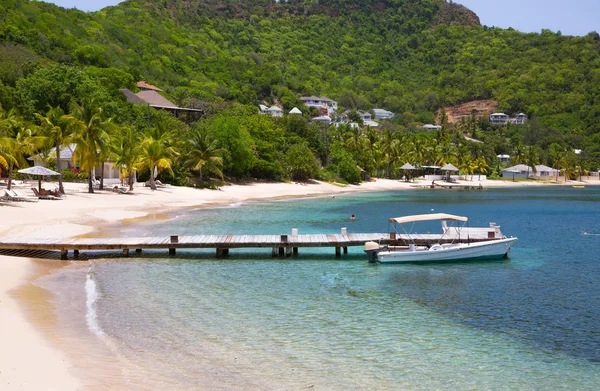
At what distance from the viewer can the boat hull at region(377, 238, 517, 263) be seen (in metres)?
26.4

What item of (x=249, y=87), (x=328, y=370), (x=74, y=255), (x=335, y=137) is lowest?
(x=328, y=370)

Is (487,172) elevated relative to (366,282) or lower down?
elevated

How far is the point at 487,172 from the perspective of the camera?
13475 centimetres

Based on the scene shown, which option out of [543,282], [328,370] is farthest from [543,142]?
[328,370]

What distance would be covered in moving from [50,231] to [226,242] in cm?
984

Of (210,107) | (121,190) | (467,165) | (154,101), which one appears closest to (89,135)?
(121,190)

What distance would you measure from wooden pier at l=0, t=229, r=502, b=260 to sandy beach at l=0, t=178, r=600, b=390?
133 centimetres

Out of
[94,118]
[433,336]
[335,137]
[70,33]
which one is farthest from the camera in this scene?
[70,33]

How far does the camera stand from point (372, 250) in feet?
86.7

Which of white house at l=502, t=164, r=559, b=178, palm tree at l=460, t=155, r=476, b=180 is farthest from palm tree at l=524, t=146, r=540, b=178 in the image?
palm tree at l=460, t=155, r=476, b=180

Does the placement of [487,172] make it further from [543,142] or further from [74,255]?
[74,255]

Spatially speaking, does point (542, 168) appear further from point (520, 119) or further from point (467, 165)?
point (520, 119)

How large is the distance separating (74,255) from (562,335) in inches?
807

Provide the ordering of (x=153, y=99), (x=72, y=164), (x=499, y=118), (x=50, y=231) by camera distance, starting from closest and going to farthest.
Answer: (x=50, y=231)
(x=72, y=164)
(x=153, y=99)
(x=499, y=118)
